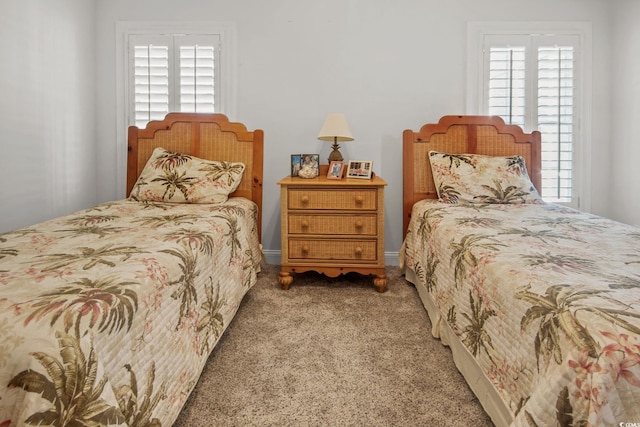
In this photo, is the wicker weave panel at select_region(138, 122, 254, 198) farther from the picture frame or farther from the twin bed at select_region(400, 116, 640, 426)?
the twin bed at select_region(400, 116, 640, 426)

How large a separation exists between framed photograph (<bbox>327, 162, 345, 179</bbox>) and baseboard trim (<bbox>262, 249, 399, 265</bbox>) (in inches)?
32.1

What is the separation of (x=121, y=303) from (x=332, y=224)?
1.63 m

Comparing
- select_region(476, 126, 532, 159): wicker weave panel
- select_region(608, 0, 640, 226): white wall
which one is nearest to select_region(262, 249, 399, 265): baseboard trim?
select_region(476, 126, 532, 159): wicker weave panel

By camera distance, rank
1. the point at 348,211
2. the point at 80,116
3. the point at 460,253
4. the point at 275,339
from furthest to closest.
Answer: the point at 80,116 < the point at 348,211 < the point at 275,339 < the point at 460,253

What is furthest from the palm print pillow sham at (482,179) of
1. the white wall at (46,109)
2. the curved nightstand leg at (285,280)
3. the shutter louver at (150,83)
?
the white wall at (46,109)

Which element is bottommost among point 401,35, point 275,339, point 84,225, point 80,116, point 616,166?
point 275,339

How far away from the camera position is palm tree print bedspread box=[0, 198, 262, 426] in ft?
2.10

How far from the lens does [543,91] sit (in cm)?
289

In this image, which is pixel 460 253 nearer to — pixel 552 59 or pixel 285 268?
pixel 285 268

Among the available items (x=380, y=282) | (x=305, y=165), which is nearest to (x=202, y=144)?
(x=305, y=165)

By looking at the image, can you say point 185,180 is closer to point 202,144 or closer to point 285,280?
point 202,144

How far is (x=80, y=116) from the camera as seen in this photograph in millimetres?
2814

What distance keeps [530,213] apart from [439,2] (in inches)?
71.6

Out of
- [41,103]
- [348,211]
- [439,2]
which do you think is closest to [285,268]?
[348,211]
